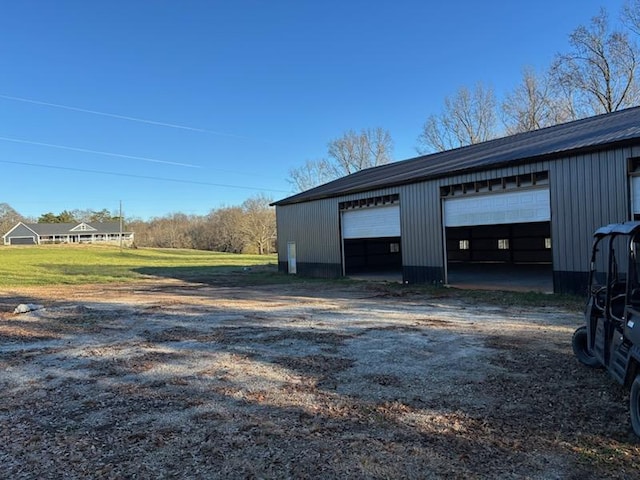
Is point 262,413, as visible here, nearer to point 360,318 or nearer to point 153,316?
point 360,318

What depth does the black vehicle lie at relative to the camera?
390cm

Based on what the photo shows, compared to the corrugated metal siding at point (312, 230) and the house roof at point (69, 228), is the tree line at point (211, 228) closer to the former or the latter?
the house roof at point (69, 228)

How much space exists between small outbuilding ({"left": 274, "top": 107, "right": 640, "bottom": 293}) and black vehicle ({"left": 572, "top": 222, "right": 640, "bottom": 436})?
727cm

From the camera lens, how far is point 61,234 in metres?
96.6

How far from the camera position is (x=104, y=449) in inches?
147

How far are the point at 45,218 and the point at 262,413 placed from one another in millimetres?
121753

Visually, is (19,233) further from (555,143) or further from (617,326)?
(617,326)

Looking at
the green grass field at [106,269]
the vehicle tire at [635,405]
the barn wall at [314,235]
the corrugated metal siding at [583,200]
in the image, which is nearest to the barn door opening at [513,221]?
the corrugated metal siding at [583,200]

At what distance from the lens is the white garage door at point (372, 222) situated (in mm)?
18344

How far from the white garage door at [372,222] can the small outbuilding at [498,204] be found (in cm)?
4

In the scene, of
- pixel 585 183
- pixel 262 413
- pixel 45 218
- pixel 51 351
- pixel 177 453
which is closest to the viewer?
pixel 177 453

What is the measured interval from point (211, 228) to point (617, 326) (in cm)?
7819

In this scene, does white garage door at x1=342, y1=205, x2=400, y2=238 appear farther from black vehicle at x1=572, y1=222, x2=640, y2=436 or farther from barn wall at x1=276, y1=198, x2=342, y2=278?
black vehicle at x1=572, y1=222, x2=640, y2=436

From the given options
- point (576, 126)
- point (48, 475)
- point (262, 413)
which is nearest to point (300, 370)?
point (262, 413)
